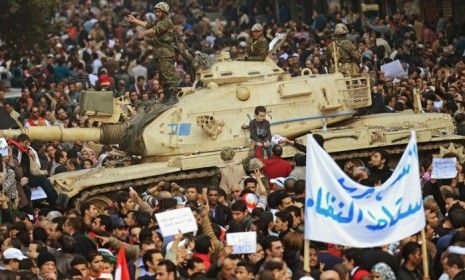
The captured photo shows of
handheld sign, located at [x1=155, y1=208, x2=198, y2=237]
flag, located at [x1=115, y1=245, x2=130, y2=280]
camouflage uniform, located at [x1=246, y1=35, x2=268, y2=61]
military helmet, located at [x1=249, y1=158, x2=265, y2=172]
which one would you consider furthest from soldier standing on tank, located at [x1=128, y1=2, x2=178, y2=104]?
flag, located at [x1=115, y1=245, x2=130, y2=280]

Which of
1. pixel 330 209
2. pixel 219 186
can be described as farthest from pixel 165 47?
pixel 330 209

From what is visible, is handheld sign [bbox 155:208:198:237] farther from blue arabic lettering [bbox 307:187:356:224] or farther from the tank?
the tank

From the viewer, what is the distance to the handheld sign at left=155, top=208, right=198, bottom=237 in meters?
21.8

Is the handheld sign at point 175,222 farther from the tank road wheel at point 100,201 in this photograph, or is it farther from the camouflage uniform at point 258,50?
the camouflage uniform at point 258,50

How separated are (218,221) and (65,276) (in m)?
4.19

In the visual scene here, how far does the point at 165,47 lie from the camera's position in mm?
33531

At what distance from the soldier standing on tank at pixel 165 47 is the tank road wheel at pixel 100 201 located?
8.28 ft

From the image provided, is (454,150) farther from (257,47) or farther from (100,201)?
(100,201)

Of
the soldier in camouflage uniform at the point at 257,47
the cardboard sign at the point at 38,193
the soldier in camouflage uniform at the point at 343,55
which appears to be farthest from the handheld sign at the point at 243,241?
the soldier in camouflage uniform at the point at 343,55

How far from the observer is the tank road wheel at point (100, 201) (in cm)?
3110

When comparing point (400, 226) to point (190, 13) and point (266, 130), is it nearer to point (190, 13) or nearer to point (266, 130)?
point (266, 130)

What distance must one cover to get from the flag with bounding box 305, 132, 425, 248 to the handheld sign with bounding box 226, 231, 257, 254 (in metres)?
1.29

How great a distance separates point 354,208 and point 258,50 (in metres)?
13.5

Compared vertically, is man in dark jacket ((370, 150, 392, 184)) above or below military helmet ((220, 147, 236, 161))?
below
